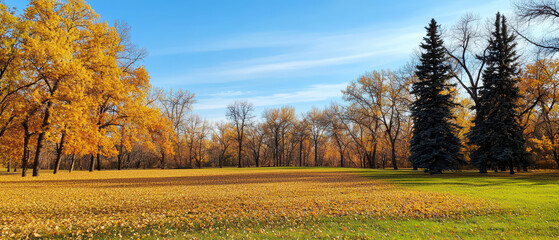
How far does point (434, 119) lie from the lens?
2311cm

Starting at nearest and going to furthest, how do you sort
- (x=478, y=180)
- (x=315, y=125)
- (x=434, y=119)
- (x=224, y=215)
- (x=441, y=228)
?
(x=441, y=228), (x=224, y=215), (x=478, y=180), (x=434, y=119), (x=315, y=125)

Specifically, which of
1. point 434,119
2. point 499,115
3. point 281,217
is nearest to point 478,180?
point 434,119

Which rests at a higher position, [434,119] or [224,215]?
[434,119]

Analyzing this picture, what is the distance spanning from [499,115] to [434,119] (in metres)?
5.48

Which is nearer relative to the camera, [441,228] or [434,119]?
[441,228]

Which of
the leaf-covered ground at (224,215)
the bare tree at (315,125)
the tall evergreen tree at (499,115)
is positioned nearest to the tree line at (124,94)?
the tall evergreen tree at (499,115)

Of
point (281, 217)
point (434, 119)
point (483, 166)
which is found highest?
point (434, 119)

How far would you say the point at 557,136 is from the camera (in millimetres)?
25656

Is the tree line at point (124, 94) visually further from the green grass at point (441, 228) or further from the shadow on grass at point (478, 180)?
the green grass at point (441, 228)

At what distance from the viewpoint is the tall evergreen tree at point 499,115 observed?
2267 centimetres

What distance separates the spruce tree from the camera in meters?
22.6

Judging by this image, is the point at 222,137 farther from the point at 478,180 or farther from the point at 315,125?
the point at 478,180

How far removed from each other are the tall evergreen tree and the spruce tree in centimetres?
274

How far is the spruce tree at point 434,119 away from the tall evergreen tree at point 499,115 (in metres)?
2.74
